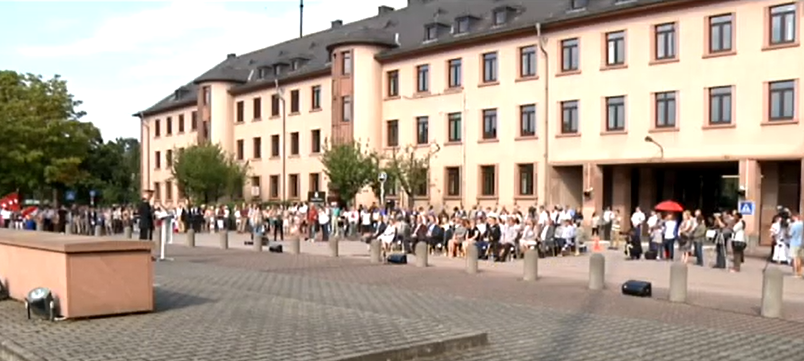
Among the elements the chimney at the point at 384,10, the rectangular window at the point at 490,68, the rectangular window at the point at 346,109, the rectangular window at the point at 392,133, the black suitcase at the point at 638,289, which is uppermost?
the chimney at the point at 384,10

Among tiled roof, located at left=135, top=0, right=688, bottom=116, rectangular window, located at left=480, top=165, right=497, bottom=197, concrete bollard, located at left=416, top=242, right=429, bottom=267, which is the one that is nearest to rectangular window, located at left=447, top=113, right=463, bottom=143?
rectangular window, located at left=480, top=165, right=497, bottom=197

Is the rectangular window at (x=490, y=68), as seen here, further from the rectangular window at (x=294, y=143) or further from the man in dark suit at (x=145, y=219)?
the man in dark suit at (x=145, y=219)

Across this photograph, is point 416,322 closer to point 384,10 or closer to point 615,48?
point 615,48

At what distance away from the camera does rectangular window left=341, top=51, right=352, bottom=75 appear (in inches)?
2120

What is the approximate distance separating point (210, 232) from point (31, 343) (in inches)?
1596

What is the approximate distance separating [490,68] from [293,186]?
20724 millimetres

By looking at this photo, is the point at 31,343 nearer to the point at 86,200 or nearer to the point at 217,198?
the point at 217,198

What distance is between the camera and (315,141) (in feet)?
197

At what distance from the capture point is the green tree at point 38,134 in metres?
46.3

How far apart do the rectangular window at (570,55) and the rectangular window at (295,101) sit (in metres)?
23.5

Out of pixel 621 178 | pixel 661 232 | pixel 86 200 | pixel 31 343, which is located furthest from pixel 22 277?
pixel 86 200

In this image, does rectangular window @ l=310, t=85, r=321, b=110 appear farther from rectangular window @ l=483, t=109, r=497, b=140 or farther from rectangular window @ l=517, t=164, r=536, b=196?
rectangular window @ l=517, t=164, r=536, b=196

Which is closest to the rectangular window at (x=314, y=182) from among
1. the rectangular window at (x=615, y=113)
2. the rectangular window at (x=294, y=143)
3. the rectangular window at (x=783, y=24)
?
the rectangular window at (x=294, y=143)

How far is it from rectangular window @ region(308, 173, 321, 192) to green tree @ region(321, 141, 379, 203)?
1030 cm
